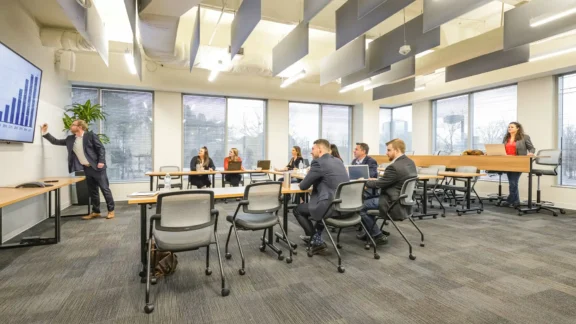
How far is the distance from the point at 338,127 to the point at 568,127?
5.57 metres

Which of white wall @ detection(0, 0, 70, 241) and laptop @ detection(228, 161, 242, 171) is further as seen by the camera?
laptop @ detection(228, 161, 242, 171)

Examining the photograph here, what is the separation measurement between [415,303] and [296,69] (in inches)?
199

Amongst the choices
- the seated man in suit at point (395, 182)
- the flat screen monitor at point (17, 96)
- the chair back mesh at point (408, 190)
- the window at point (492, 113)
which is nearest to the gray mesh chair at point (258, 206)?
the seated man in suit at point (395, 182)

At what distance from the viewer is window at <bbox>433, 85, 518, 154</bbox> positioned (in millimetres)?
7246

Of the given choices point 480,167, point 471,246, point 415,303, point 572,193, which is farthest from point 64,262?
point 572,193

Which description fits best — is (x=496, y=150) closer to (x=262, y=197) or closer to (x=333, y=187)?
(x=333, y=187)

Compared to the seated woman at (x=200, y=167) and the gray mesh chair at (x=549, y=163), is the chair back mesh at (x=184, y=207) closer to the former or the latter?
the seated woman at (x=200, y=167)

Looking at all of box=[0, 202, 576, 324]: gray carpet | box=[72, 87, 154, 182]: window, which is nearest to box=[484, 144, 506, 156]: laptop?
box=[0, 202, 576, 324]: gray carpet

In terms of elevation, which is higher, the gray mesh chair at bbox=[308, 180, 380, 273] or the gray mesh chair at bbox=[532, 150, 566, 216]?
the gray mesh chair at bbox=[532, 150, 566, 216]

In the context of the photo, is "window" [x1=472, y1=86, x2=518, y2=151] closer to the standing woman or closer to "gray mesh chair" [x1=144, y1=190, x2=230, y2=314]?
the standing woman

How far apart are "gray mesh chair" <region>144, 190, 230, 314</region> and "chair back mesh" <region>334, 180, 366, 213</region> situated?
1.35 meters

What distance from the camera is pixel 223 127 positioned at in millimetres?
8117

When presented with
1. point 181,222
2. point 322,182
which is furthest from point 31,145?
point 322,182

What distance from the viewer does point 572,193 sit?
6.00 meters
